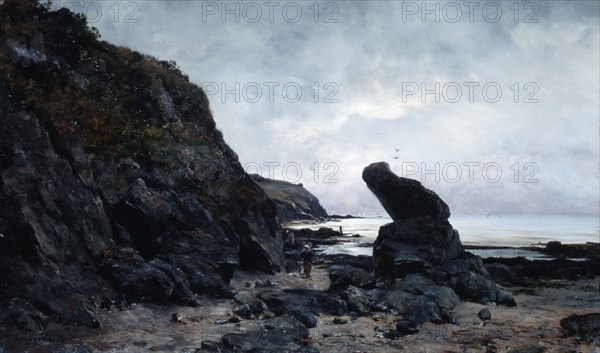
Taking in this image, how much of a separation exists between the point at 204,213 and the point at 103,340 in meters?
10.1

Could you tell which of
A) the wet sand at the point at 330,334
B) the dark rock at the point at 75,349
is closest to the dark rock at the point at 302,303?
the wet sand at the point at 330,334

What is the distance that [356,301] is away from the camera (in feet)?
61.7

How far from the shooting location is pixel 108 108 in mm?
21922

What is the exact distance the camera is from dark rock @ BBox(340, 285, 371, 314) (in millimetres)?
18344

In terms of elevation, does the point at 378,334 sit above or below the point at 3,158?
below

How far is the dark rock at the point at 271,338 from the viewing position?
1162 centimetres

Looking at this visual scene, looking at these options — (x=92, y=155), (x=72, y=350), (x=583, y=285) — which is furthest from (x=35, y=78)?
(x=583, y=285)

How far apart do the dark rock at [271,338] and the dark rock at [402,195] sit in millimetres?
17500

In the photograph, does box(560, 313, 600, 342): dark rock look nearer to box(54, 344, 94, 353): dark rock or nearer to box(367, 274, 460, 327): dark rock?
box(367, 274, 460, 327): dark rock

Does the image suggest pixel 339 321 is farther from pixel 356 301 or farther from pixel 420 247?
pixel 420 247

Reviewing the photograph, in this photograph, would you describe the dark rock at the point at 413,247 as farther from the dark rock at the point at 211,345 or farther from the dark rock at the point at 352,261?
the dark rock at the point at 211,345

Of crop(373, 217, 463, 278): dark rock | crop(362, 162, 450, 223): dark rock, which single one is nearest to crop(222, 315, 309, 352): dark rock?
crop(373, 217, 463, 278): dark rock

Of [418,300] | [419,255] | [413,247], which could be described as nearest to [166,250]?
[418,300]

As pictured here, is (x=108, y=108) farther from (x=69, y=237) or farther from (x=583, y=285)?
(x=583, y=285)
